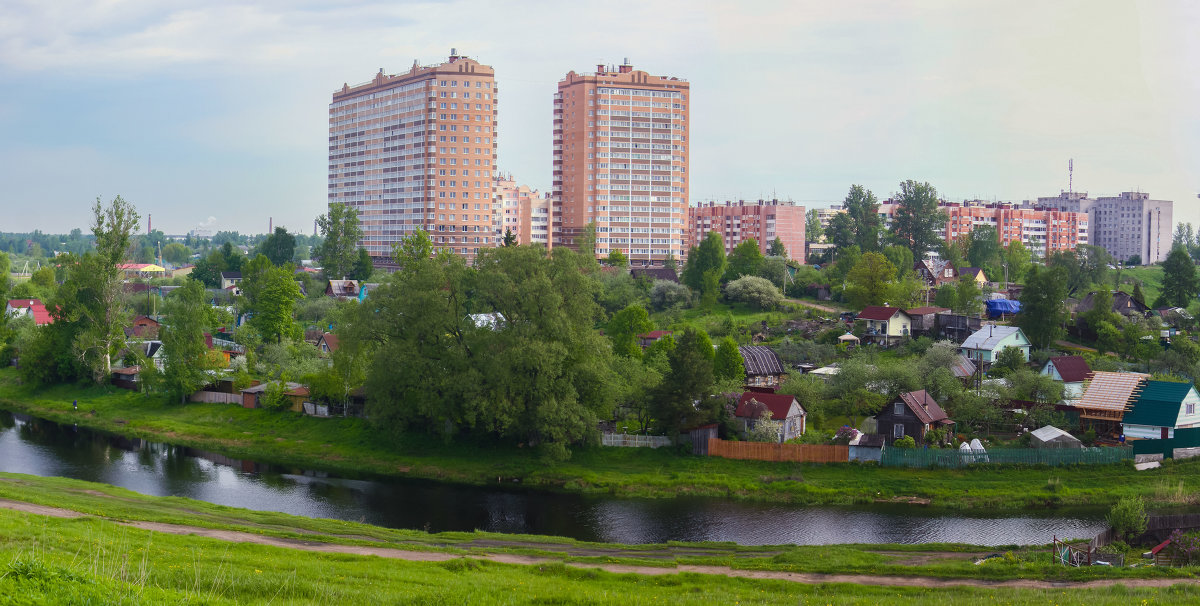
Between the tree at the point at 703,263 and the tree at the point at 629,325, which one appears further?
the tree at the point at 703,263

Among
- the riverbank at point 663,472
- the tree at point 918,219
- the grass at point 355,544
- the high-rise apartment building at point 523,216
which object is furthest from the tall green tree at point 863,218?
the grass at point 355,544

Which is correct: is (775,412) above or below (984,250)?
below

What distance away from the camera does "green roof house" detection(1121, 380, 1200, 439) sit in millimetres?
40250

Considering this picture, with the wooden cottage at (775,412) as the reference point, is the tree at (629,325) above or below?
above

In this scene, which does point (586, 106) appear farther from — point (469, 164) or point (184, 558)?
point (184, 558)

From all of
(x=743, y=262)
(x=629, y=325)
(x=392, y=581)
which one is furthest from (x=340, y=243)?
(x=392, y=581)

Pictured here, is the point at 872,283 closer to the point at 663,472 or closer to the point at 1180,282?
the point at 1180,282

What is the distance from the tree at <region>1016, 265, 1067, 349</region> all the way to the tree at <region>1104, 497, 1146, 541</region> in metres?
31.1

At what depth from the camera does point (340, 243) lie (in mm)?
102500

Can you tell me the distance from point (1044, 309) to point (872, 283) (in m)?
15.9

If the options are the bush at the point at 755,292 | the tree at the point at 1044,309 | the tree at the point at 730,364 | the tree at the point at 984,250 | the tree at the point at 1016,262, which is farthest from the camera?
the tree at the point at 984,250

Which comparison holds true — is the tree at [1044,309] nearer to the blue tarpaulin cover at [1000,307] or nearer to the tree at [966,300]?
the tree at [966,300]

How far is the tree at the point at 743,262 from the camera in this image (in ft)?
280

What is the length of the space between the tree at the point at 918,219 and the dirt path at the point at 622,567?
86.5 meters
